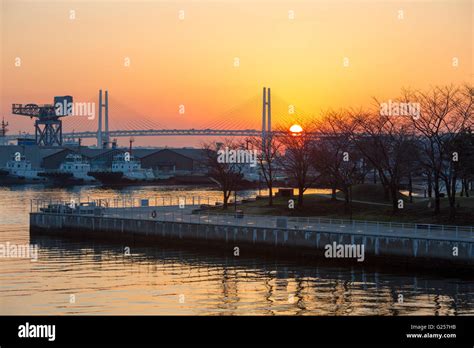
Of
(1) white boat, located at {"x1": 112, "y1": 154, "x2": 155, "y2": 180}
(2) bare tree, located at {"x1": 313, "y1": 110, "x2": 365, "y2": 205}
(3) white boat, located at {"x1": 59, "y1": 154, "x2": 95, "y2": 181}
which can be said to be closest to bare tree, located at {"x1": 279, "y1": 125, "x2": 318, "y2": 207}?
(2) bare tree, located at {"x1": 313, "y1": 110, "x2": 365, "y2": 205}

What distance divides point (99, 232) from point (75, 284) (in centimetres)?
1993

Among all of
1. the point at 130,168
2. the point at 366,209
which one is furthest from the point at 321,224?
the point at 130,168

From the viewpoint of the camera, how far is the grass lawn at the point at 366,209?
53.1 metres

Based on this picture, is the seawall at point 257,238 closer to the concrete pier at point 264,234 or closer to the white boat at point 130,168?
the concrete pier at point 264,234

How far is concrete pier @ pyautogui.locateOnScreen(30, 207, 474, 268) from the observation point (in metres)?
43.2

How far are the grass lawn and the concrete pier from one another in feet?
13.4

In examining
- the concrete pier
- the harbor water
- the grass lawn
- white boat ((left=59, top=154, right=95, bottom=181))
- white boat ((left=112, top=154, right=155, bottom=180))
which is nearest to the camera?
the harbor water

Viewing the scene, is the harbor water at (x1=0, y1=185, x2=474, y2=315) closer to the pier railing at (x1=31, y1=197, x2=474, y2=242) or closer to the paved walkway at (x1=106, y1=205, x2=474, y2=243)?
the paved walkway at (x1=106, y1=205, x2=474, y2=243)

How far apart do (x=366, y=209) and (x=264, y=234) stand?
37.6 ft

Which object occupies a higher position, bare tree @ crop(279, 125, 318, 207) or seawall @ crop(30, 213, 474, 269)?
bare tree @ crop(279, 125, 318, 207)

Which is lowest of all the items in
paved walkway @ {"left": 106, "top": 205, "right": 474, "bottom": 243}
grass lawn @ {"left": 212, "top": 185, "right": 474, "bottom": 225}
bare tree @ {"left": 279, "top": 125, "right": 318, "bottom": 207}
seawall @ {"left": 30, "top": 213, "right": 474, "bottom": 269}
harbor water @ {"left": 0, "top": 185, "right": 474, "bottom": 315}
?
harbor water @ {"left": 0, "top": 185, "right": 474, "bottom": 315}

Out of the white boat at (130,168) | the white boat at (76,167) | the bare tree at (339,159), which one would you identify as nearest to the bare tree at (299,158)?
the bare tree at (339,159)

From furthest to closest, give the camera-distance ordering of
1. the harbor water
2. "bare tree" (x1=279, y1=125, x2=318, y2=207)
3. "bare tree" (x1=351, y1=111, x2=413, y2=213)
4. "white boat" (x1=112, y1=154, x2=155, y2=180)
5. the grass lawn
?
"white boat" (x1=112, y1=154, x2=155, y2=180) < "bare tree" (x1=279, y1=125, x2=318, y2=207) < "bare tree" (x1=351, y1=111, x2=413, y2=213) < the grass lawn < the harbor water

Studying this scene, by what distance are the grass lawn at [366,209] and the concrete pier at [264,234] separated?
408 cm
